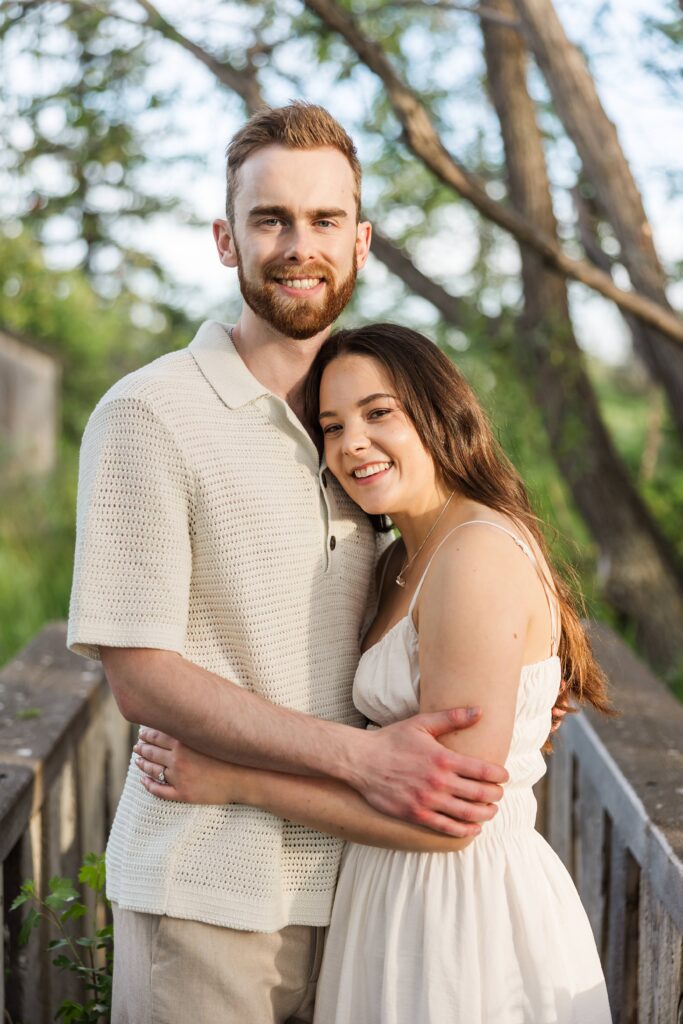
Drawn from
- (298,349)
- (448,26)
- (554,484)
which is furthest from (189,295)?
(298,349)

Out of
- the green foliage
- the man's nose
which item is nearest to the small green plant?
the man's nose

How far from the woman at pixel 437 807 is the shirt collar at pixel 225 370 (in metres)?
0.17

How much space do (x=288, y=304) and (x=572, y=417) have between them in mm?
3595

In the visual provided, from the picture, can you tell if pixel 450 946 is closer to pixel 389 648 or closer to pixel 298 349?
pixel 389 648

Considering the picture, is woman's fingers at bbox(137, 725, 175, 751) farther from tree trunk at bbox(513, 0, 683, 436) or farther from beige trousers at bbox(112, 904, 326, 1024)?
tree trunk at bbox(513, 0, 683, 436)

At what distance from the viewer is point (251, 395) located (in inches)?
88.7

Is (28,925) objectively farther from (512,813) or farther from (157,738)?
(512,813)

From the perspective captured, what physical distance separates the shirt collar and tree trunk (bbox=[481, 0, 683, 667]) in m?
3.28

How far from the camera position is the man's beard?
2.32m

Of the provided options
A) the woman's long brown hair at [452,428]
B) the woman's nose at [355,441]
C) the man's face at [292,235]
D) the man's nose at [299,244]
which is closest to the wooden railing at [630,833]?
the woman's long brown hair at [452,428]

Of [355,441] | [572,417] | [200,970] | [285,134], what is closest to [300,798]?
[200,970]

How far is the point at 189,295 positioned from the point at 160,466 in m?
4.84

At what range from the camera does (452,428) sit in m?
2.31

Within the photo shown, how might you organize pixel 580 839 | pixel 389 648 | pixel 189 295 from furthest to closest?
1. pixel 189 295
2. pixel 580 839
3. pixel 389 648
